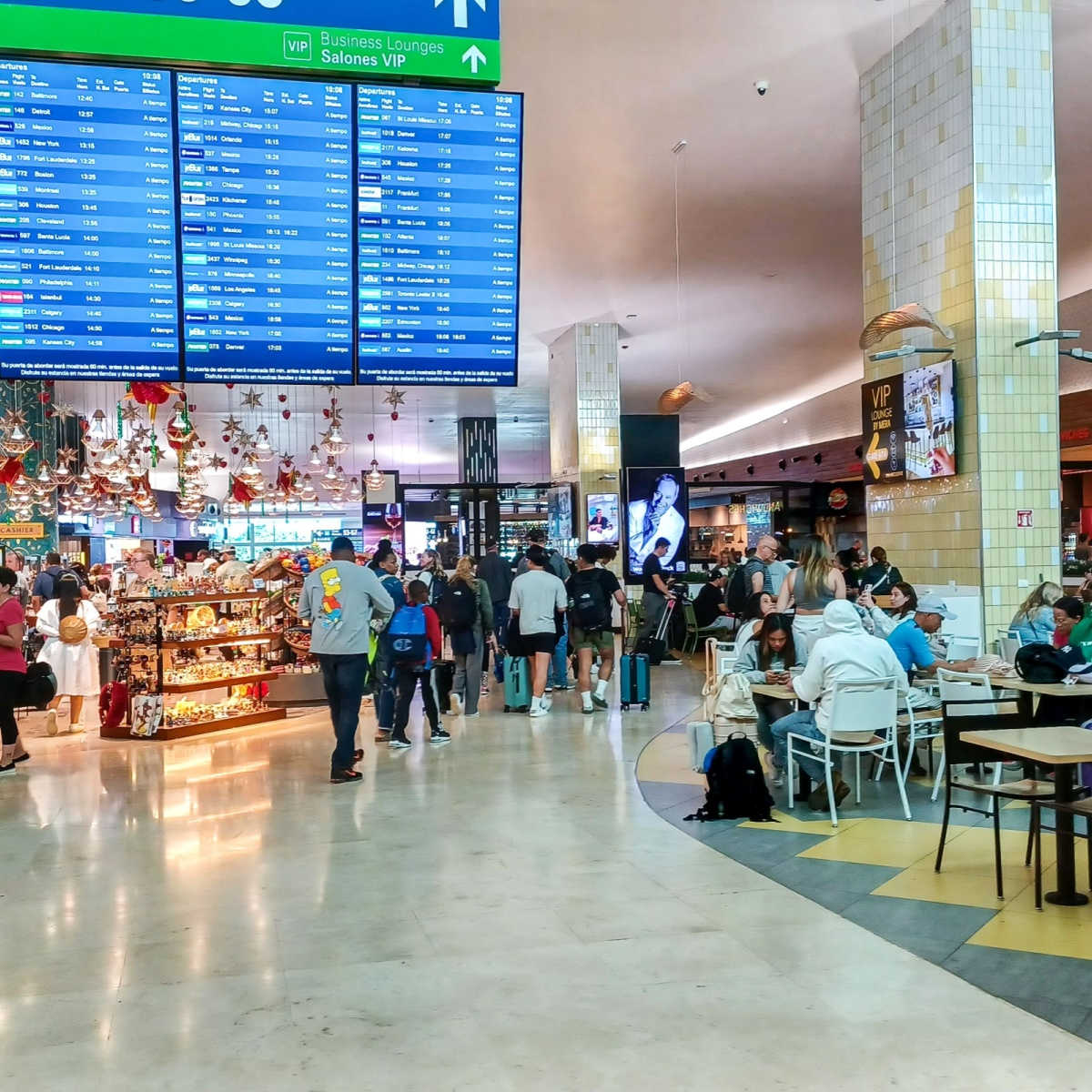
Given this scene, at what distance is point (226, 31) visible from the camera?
3922 millimetres

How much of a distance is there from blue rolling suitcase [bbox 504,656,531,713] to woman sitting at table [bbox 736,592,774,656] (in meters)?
2.15

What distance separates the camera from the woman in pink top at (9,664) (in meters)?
7.15

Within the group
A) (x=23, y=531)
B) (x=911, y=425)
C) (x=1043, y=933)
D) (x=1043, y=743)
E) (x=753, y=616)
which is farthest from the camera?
(x=23, y=531)

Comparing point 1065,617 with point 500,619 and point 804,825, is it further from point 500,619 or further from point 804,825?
point 500,619

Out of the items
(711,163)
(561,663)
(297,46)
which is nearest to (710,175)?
(711,163)

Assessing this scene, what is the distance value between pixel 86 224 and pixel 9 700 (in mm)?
4029

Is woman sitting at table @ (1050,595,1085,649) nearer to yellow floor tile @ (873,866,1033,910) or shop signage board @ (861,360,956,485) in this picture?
shop signage board @ (861,360,956,485)

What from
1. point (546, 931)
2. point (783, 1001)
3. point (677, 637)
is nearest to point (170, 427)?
point (677, 637)

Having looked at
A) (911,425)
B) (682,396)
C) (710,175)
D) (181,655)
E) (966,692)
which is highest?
(710,175)

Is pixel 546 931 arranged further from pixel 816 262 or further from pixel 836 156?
pixel 816 262

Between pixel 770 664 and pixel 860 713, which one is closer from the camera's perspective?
pixel 860 713

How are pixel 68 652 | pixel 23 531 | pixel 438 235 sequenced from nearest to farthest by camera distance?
pixel 438 235 < pixel 68 652 < pixel 23 531

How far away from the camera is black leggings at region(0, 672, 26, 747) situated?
7219 millimetres

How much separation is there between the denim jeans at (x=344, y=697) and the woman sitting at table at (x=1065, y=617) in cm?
436
